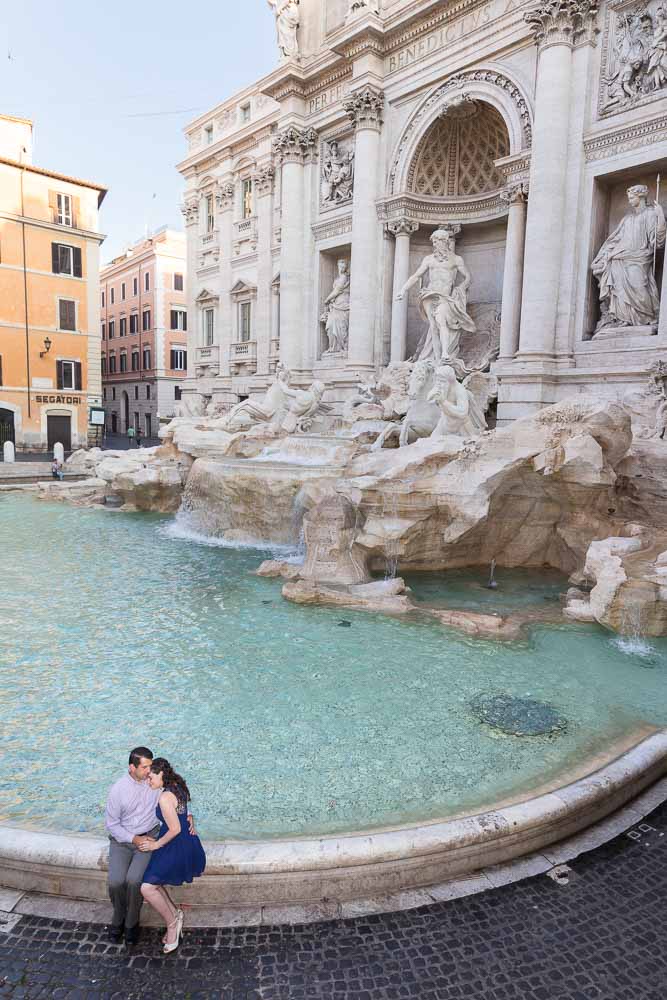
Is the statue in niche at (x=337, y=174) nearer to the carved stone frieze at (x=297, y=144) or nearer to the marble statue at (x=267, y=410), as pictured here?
the carved stone frieze at (x=297, y=144)

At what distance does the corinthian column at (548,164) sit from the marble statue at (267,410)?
5.14 m

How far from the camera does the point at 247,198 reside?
23.7 meters

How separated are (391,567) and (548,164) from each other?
30.9ft

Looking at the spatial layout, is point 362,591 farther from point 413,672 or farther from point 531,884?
point 531,884

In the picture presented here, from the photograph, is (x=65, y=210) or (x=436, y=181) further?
(x=65, y=210)

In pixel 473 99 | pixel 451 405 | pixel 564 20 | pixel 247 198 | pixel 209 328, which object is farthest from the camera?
pixel 209 328

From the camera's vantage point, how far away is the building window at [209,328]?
25547 mm

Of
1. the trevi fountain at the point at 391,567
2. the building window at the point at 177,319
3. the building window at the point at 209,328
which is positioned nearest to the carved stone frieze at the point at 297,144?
the trevi fountain at the point at 391,567

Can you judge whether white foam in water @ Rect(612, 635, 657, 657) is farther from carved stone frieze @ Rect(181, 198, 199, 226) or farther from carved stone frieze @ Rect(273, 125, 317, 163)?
carved stone frieze @ Rect(181, 198, 199, 226)

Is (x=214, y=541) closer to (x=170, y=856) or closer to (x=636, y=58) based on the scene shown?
(x=170, y=856)

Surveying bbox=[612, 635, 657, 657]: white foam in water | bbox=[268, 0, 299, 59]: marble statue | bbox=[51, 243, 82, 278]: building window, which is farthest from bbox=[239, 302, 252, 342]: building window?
bbox=[612, 635, 657, 657]: white foam in water

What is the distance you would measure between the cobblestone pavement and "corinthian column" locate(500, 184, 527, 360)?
41.8 feet

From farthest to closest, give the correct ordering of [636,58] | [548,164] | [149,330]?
1. [149,330]
2. [548,164]
3. [636,58]

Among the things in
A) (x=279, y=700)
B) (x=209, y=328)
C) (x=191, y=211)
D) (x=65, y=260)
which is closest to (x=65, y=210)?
(x=65, y=260)
